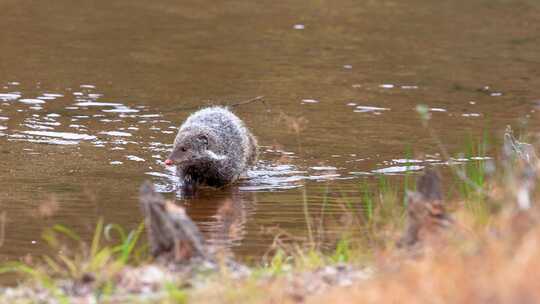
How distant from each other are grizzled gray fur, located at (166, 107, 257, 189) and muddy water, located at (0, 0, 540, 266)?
275 millimetres

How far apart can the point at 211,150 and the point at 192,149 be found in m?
0.27

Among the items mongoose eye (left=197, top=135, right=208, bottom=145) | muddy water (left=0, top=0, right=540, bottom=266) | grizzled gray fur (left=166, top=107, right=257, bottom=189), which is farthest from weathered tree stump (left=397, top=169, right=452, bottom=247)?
mongoose eye (left=197, top=135, right=208, bottom=145)

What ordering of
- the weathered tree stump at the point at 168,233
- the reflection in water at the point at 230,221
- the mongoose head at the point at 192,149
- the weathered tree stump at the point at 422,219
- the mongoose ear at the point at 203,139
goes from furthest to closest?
the mongoose ear at the point at 203,139 < the mongoose head at the point at 192,149 < the reflection in water at the point at 230,221 < the weathered tree stump at the point at 422,219 < the weathered tree stump at the point at 168,233

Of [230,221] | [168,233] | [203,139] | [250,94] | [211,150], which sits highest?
[250,94]

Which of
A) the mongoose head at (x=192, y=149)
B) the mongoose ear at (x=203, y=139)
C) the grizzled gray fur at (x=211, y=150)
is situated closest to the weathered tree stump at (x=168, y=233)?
the grizzled gray fur at (x=211, y=150)

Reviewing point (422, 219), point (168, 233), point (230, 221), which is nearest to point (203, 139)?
point (230, 221)

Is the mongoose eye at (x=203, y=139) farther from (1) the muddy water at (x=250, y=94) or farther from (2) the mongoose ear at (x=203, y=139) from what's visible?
(1) the muddy water at (x=250, y=94)

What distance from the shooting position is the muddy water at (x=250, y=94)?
12.1m

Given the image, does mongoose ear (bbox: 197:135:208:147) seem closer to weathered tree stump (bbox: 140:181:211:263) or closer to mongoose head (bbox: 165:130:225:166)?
mongoose head (bbox: 165:130:225:166)

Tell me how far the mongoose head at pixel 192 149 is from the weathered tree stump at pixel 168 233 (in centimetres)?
543

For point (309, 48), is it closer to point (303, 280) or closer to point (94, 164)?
point (94, 164)

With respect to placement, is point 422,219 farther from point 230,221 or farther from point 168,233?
point 230,221

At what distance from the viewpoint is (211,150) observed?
43.2ft

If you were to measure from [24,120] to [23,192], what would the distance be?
3.34m
